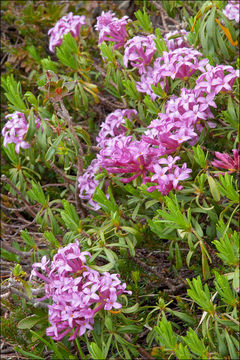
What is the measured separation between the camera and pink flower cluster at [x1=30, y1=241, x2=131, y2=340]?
86.0 inches

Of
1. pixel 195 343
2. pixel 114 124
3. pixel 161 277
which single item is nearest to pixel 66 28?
pixel 114 124

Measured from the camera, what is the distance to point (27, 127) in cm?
312

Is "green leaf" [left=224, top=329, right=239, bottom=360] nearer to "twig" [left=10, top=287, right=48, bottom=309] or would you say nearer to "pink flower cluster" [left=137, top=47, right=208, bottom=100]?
"twig" [left=10, top=287, right=48, bottom=309]

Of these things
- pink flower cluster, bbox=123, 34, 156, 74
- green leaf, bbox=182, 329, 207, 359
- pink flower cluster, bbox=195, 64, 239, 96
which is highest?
pink flower cluster, bbox=123, 34, 156, 74

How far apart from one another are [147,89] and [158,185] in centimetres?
86

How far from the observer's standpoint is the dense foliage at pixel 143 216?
219 cm

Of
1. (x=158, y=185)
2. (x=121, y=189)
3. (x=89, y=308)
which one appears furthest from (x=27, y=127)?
(x=89, y=308)

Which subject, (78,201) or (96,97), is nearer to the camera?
(78,201)

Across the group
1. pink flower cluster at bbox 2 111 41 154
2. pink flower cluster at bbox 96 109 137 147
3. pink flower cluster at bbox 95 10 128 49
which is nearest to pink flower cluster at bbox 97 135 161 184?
pink flower cluster at bbox 96 109 137 147

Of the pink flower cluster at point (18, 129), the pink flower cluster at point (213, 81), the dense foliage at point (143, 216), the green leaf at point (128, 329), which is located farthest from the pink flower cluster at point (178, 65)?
the green leaf at point (128, 329)

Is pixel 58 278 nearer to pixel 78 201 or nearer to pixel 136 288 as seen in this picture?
pixel 136 288

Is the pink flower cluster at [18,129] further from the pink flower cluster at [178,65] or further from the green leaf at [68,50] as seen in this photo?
the pink flower cluster at [178,65]

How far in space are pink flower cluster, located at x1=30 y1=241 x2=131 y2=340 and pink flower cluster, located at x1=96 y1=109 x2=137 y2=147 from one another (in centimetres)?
98

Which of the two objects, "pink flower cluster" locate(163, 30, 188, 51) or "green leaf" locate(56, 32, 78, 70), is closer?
"pink flower cluster" locate(163, 30, 188, 51)
